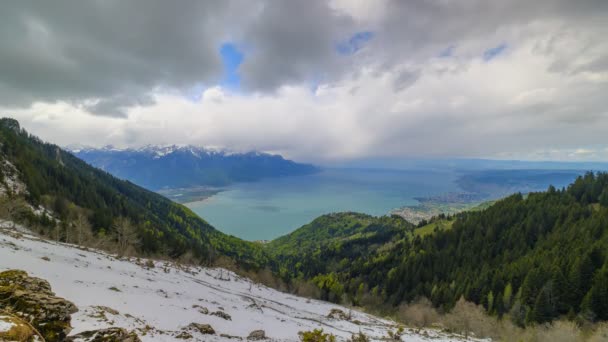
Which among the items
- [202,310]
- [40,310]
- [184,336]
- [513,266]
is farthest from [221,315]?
[513,266]

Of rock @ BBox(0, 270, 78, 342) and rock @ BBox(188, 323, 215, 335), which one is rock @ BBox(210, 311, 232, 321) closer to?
rock @ BBox(188, 323, 215, 335)

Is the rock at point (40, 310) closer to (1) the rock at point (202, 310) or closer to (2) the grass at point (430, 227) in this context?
(1) the rock at point (202, 310)

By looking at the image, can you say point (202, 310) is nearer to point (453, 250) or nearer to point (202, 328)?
point (202, 328)

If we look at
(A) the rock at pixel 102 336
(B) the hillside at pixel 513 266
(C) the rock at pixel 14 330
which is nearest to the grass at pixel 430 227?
(B) the hillside at pixel 513 266

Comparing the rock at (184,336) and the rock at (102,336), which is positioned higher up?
the rock at (102,336)

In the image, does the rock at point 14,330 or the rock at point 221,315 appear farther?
the rock at point 221,315

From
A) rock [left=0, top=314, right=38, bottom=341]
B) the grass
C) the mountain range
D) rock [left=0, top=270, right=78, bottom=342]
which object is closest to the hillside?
the mountain range
